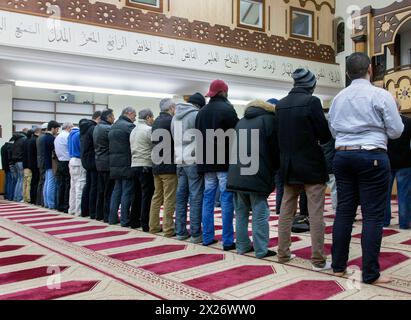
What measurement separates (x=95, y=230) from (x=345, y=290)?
3020 millimetres

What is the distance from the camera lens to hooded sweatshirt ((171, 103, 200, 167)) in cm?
389

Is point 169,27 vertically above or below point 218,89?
above

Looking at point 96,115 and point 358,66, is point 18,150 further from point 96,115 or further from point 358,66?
point 358,66

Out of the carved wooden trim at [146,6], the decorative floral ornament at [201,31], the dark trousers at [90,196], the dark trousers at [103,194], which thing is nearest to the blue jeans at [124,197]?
the dark trousers at [103,194]

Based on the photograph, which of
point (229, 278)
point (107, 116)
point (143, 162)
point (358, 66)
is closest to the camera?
point (358, 66)

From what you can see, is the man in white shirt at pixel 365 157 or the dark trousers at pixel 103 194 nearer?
the man in white shirt at pixel 365 157

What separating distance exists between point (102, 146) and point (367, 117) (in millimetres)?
3510

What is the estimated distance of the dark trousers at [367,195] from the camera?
245 cm

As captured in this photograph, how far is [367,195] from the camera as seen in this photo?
96.9 inches

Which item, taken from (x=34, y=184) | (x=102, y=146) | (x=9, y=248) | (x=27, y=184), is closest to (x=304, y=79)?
(x=9, y=248)

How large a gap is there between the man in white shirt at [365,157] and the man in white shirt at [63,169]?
4648 mm

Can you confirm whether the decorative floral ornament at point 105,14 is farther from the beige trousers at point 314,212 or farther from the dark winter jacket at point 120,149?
the beige trousers at point 314,212
